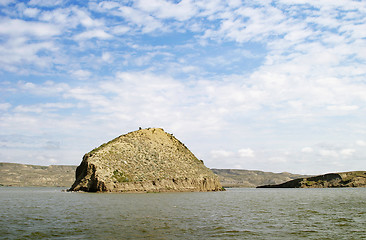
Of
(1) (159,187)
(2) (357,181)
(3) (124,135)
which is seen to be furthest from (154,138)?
(2) (357,181)

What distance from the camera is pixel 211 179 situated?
4006 inches

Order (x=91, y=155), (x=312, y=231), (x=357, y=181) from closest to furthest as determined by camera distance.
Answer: (x=312, y=231) < (x=91, y=155) < (x=357, y=181)

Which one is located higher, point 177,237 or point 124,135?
point 124,135

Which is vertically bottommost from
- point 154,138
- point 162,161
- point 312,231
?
point 312,231

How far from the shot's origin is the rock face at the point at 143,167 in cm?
7838

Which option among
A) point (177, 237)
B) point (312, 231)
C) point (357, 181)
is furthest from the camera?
point (357, 181)

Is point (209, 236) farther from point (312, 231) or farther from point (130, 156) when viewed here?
point (130, 156)

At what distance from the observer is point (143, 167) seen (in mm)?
87188

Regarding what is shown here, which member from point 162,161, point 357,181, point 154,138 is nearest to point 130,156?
point 162,161

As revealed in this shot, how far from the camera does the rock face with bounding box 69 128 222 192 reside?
7838 cm

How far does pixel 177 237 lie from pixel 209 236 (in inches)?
82.8

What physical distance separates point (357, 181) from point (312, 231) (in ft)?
648

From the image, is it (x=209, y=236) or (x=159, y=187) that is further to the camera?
(x=159, y=187)

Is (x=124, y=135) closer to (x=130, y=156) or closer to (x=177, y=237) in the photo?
(x=130, y=156)
